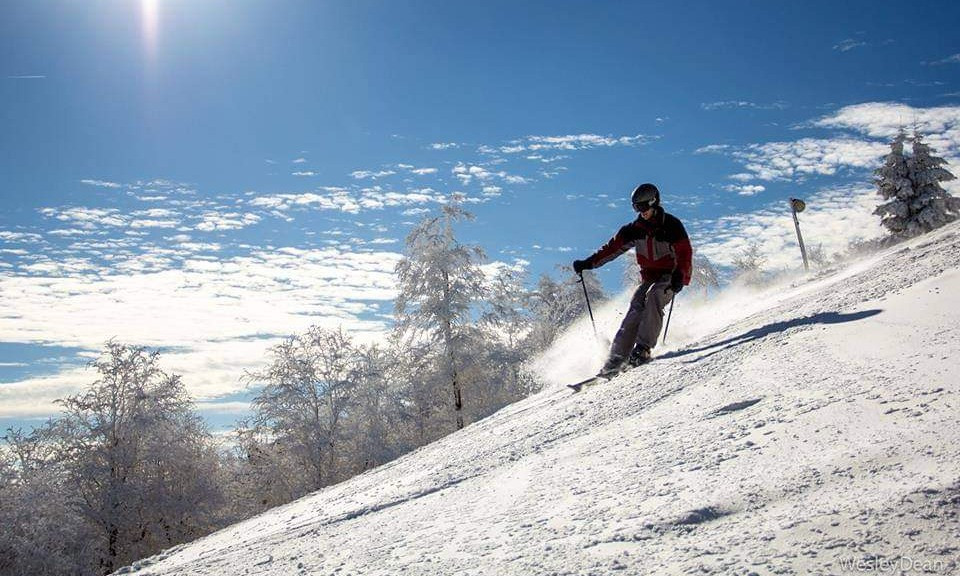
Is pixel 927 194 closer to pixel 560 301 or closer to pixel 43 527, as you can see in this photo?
pixel 560 301

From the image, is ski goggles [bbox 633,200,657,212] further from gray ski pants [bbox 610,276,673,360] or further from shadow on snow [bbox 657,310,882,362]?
shadow on snow [bbox 657,310,882,362]

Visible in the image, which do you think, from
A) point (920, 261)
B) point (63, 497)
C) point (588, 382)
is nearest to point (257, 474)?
point (63, 497)

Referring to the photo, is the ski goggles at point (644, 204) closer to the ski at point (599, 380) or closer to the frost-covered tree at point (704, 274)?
the ski at point (599, 380)

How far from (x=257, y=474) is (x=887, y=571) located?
2912 cm

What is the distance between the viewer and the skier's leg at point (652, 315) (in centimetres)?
665

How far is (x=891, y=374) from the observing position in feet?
10.0

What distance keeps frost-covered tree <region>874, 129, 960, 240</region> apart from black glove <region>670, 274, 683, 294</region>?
101ft

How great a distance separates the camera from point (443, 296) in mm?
24391

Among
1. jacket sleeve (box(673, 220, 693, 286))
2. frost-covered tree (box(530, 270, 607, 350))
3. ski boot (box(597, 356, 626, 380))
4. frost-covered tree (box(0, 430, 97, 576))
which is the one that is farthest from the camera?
frost-covered tree (box(530, 270, 607, 350))

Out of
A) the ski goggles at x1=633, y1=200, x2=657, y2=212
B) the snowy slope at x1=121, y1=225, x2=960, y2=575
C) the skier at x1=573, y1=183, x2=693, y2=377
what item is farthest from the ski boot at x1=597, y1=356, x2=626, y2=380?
the ski goggles at x1=633, y1=200, x2=657, y2=212

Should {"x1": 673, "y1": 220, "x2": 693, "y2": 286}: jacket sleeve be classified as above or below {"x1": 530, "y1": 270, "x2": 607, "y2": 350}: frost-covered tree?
below

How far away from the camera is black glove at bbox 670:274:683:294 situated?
6.86 m

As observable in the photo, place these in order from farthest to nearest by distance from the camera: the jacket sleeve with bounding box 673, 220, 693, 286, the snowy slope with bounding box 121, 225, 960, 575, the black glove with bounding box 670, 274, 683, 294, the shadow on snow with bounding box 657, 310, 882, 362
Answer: the jacket sleeve with bounding box 673, 220, 693, 286, the black glove with bounding box 670, 274, 683, 294, the shadow on snow with bounding box 657, 310, 882, 362, the snowy slope with bounding box 121, 225, 960, 575

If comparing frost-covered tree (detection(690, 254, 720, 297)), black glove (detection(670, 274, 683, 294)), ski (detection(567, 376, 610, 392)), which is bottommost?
ski (detection(567, 376, 610, 392))
